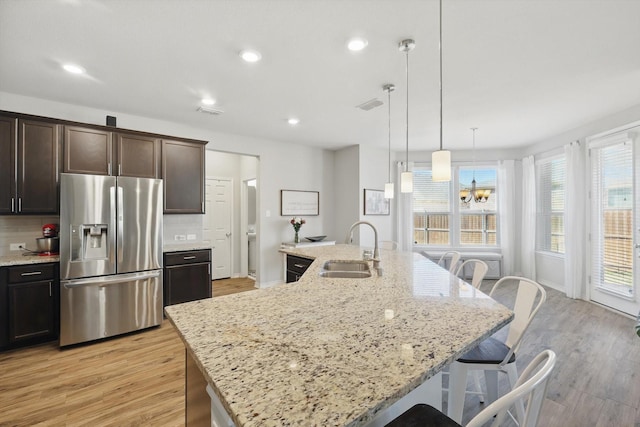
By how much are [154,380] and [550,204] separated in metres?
6.32

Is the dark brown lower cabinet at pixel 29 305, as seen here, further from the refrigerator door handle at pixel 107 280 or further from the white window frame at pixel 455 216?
the white window frame at pixel 455 216

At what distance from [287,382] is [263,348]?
0.71ft

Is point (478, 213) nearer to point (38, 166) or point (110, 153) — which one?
point (110, 153)

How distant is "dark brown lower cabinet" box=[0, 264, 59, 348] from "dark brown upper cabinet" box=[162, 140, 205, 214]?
4.40ft

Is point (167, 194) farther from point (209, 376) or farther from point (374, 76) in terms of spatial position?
point (209, 376)

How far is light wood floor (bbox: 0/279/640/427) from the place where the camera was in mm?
1929

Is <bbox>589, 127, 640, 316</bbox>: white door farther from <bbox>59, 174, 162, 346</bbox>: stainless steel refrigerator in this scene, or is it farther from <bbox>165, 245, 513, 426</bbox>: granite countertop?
<bbox>59, 174, 162, 346</bbox>: stainless steel refrigerator

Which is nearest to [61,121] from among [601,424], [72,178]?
[72,178]

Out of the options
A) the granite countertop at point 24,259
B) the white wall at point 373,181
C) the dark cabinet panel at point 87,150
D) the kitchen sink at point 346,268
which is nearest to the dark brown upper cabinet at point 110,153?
the dark cabinet panel at point 87,150

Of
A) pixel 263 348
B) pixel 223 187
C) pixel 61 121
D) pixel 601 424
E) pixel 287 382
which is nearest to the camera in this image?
pixel 287 382

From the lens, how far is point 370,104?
11.3 ft

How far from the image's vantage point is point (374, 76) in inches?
110

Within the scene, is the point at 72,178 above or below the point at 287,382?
above

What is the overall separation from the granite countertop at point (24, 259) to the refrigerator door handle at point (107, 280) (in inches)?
11.4
